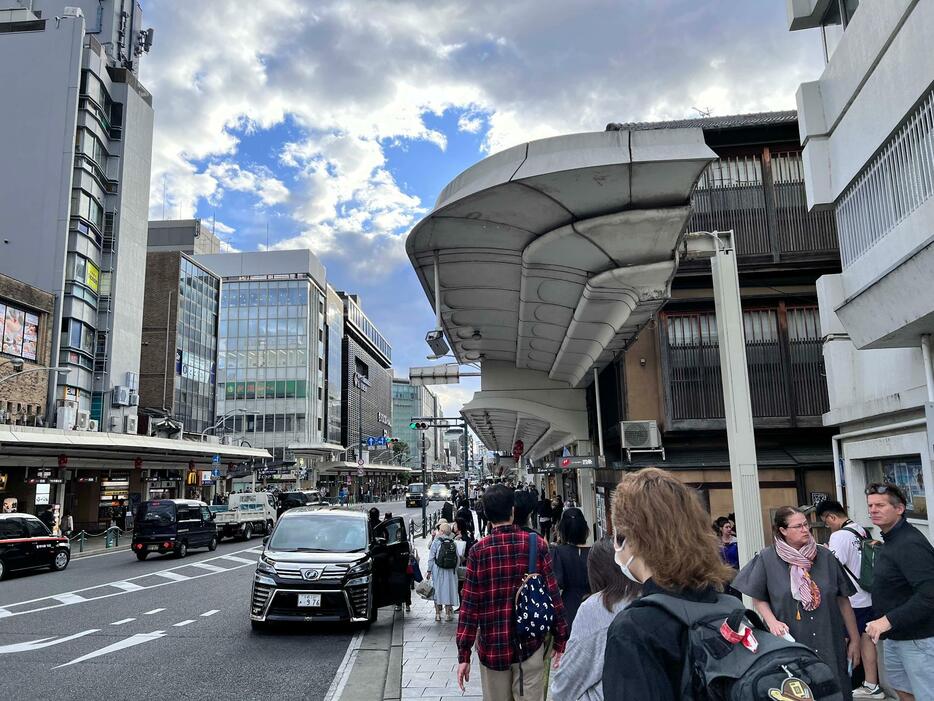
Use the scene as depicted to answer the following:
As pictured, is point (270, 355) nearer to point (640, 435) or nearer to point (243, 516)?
point (243, 516)

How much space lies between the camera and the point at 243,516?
30531 millimetres


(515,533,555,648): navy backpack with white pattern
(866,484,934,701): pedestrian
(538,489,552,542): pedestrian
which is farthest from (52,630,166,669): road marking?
(538,489,552,542): pedestrian

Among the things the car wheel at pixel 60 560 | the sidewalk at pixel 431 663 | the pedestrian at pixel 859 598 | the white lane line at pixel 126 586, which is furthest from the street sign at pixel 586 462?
the car wheel at pixel 60 560

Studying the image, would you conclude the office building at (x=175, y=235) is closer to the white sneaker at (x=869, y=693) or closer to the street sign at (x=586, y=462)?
the street sign at (x=586, y=462)

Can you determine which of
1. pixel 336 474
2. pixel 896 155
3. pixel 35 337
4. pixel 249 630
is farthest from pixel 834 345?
pixel 336 474

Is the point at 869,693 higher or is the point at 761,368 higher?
the point at 761,368

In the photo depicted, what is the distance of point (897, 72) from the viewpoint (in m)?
6.95

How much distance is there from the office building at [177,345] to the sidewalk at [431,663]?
167ft

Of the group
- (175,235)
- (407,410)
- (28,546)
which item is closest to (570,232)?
(28,546)

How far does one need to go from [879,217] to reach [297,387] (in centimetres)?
8272

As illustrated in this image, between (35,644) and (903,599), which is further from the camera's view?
(35,644)

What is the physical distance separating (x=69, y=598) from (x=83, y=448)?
1716cm

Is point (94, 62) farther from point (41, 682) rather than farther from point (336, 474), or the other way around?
point (336, 474)

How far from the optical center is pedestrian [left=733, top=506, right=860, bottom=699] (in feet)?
14.2
